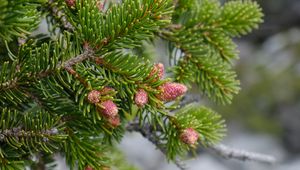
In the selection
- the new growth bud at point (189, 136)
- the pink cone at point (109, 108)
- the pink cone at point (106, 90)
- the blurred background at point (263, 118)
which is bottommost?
the blurred background at point (263, 118)

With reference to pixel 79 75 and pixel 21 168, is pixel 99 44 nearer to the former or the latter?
pixel 79 75

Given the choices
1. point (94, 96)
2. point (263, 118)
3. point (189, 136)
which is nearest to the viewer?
point (94, 96)

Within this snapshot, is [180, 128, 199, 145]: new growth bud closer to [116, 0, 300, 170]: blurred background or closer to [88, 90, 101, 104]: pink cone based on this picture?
[88, 90, 101, 104]: pink cone

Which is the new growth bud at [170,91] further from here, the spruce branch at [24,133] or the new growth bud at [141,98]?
the spruce branch at [24,133]

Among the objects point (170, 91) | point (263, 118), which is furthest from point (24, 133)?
point (263, 118)

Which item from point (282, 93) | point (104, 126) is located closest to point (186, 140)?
point (104, 126)

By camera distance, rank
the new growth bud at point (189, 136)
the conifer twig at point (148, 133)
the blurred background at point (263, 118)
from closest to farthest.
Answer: the new growth bud at point (189, 136) < the conifer twig at point (148, 133) < the blurred background at point (263, 118)

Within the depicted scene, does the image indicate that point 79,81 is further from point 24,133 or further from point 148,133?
point 148,133

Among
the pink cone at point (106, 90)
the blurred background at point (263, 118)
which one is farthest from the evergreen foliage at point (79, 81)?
the blurred background at point (263, 118)
